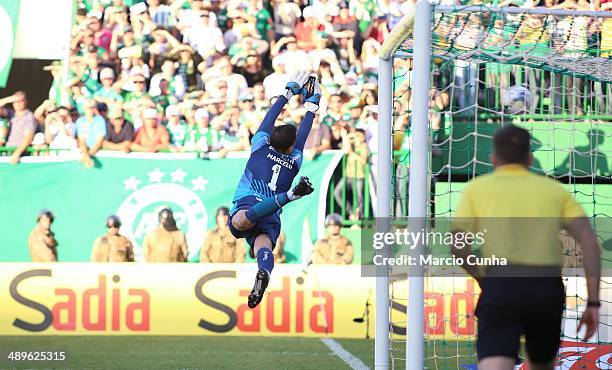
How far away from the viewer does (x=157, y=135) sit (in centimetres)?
1346

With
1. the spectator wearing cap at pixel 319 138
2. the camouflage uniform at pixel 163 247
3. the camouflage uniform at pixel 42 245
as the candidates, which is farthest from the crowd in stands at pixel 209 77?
the camouflage uniform at pixel 163 247

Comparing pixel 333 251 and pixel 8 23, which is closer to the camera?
pixel 333 251

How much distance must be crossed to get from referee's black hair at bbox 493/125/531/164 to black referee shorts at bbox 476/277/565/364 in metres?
0.56

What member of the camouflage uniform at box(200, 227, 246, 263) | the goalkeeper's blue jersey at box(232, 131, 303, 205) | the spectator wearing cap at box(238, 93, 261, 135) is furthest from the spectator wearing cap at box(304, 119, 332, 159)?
the goalkeeper's blue jersey at box(232, 131, 303, 205)

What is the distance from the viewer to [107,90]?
13.9 meters

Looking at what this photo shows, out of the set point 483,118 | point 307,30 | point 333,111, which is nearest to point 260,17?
point 307,30

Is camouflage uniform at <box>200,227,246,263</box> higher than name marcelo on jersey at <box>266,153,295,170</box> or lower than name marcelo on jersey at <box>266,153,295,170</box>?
lower

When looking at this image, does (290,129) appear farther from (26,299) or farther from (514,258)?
(26,299)

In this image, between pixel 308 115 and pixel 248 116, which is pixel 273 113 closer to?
pixel 308 115

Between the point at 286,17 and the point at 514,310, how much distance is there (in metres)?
10.2

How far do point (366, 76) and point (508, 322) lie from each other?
31.4ft

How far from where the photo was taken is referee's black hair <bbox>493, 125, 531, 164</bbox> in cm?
469

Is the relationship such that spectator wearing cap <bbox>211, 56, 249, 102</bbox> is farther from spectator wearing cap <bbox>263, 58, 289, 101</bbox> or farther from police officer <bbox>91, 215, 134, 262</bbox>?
police officer <bbox>91, 215, 134, 262</bbox>

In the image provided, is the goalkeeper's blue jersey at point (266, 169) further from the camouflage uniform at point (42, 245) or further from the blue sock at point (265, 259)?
the camouflage uniform at point (42, 245)
